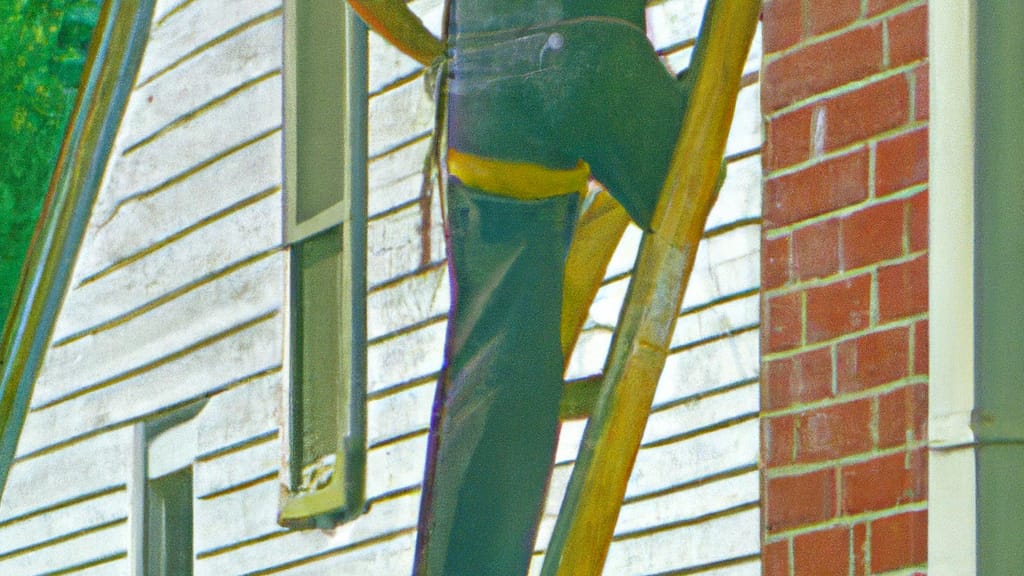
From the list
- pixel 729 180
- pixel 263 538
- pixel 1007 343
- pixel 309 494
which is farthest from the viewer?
pixel 263 538

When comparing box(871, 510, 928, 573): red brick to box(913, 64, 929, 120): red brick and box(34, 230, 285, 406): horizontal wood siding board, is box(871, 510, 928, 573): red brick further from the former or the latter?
box(34, 230, 285, 406): horizontal wood siding board

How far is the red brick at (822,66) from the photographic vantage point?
382 cm

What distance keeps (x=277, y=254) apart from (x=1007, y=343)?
137 inches

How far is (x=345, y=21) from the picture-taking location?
5.71m

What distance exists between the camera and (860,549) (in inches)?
143

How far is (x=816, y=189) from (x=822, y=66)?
9.3 inches

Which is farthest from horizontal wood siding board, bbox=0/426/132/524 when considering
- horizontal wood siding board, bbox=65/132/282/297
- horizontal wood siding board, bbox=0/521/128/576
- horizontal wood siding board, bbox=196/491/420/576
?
horizontal wood siding board, bbox=196/491/420/576

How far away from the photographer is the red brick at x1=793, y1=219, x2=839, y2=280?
3822 millimetres

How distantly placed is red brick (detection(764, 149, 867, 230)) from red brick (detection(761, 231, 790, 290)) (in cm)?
4

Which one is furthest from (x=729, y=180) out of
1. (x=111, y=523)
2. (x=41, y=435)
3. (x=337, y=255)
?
(x=41, y=435)

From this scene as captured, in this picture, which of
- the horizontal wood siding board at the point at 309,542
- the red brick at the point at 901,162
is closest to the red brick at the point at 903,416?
the red brick at the point at 901,162

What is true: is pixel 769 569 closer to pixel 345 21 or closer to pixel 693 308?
pixel 693 308

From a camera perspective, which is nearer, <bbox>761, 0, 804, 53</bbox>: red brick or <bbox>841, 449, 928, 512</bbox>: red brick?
<bbox>841, 449, 928, 512</bbox>: red brick

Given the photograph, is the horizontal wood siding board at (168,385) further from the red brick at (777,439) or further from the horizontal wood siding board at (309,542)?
the red brick at (777,439)
